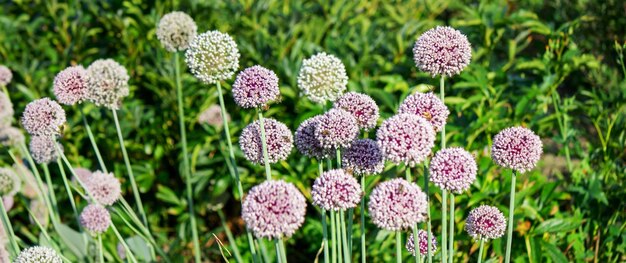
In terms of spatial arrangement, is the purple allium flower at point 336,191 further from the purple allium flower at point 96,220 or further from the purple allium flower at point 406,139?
the purple allium flower at point 96,220

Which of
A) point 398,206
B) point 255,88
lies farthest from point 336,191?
point 255,88

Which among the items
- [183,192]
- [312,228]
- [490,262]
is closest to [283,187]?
[490,262]

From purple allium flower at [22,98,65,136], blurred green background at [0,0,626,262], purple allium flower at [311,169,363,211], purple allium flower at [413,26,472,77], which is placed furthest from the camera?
blurred green background at [0,0,626,262]

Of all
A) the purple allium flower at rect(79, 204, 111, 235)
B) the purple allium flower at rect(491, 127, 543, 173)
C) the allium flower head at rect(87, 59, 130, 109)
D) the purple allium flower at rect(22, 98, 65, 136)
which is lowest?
the purple allium flower at rect(79, 204, 111, 235)

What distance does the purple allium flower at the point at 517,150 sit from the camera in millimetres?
1673

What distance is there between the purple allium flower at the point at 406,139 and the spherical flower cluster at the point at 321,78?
1.16 ft

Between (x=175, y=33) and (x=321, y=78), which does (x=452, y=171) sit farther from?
(x=175, y=33)

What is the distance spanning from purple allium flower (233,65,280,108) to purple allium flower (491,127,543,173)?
0.61 metres

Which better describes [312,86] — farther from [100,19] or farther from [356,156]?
[100,19]

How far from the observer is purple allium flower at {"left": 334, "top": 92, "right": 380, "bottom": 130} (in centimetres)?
177

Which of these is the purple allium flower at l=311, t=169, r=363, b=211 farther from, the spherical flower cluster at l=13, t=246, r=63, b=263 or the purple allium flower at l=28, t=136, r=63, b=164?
the purple allium flower at l=28, t=136, r=63, b=164

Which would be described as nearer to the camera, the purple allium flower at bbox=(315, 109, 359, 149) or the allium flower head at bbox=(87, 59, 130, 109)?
the purple allium flower at bbox=(315, 109, 359, 149)

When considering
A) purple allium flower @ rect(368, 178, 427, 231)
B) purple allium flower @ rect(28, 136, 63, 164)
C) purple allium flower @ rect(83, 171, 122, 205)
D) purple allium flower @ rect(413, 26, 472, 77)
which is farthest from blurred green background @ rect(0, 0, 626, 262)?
purple allium flower @ rect(368, 178, 427, 231)

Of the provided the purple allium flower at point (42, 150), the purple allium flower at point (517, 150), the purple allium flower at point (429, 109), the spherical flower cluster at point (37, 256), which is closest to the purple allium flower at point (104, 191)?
the purple allium flower at point (42, 150)
